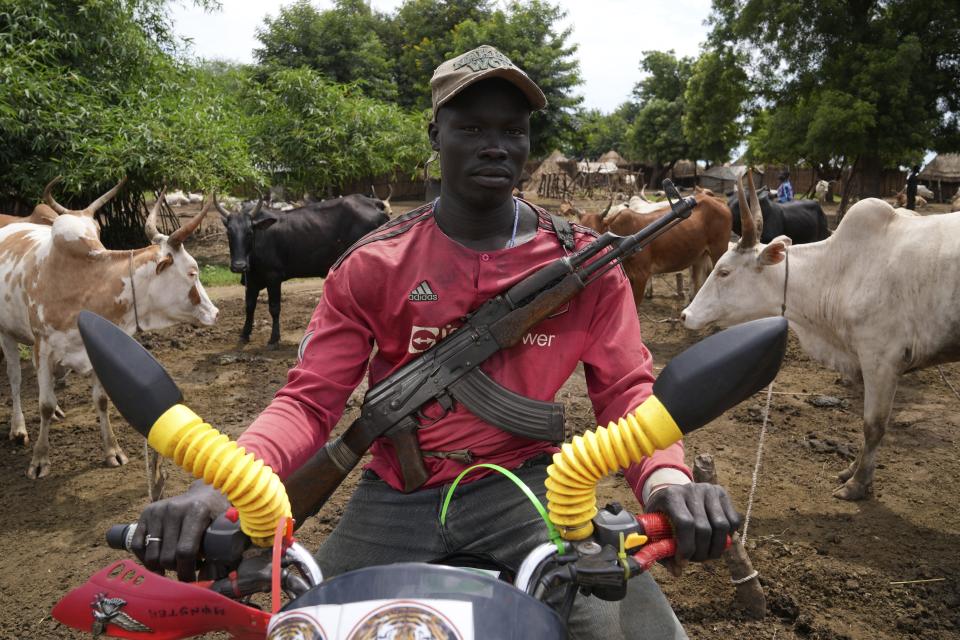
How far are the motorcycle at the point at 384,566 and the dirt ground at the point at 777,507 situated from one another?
2.61m

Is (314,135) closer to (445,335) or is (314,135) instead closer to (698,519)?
(445,335)

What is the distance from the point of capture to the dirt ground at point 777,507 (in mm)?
3584

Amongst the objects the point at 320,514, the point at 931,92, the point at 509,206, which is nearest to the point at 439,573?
the point at 509,206

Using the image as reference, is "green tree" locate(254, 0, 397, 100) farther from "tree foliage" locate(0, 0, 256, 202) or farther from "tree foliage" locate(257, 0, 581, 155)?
"tree foliage" locate(0, 0, 256, 202)

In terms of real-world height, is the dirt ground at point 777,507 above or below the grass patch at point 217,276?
below

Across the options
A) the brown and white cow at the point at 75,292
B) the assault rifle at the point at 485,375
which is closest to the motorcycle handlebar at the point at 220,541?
the assault rifle at the point at 485,375

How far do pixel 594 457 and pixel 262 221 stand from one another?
861cm

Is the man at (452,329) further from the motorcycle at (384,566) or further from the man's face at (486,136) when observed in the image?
the motorcycle at (384,566)

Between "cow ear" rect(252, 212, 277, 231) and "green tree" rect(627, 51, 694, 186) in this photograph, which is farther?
"green tree" rect(627, 51, 694, 186)

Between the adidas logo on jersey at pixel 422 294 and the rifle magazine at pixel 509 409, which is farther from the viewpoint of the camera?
the adidas logo on jersey at pixel 422 294

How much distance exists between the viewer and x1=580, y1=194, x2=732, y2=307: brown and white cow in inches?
357

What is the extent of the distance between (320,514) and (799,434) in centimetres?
403

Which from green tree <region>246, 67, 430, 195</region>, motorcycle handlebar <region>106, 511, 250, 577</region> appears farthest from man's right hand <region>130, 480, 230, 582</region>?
green tree <region>246, 67, 430, 195</region>

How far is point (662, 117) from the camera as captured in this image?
39719mm
